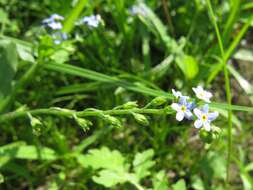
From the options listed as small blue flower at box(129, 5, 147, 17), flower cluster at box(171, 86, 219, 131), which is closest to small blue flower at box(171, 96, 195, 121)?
flower cluster at box(171, 86, 219, 131)

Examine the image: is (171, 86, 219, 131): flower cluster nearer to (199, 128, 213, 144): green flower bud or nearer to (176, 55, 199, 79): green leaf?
(199, 128, 213, 144): green flower bud

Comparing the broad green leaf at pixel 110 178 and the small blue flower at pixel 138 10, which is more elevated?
the small blue flower at pixel 138 10

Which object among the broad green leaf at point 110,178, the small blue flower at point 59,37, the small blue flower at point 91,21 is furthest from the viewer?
the small blue flower at point 91,21

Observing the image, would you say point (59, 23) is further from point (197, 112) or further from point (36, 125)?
point (197, 112)

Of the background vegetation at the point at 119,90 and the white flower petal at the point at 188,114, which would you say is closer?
the white flower petal at the point at 188,114

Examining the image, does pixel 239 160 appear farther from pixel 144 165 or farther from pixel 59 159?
pixel 59 159

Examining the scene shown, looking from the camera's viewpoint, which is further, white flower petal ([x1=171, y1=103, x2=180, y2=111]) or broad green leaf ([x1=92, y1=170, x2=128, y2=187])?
broad green leaf ([x1=92, y1=170, x2=128, y2=187])

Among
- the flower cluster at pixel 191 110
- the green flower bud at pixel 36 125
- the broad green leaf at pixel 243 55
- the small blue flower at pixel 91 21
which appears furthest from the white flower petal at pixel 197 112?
the broad green leaf at pixel 243 55

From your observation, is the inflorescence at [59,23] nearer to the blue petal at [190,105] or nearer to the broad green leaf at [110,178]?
the broad green leaf at [110,178]

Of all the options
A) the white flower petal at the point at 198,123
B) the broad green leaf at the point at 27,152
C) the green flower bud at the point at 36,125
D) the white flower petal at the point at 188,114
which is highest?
the white flower petal at the point at 188,114
